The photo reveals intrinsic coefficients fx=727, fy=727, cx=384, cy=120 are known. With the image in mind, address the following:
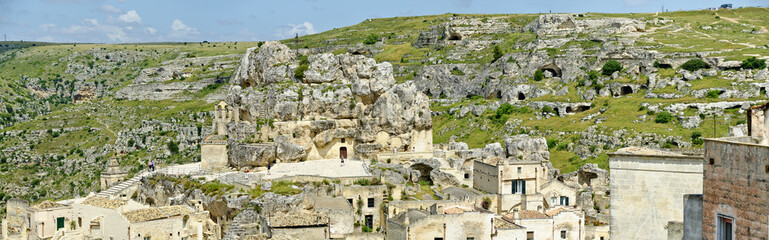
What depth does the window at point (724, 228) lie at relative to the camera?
14.7 meters

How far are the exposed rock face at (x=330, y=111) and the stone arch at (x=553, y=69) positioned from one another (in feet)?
110

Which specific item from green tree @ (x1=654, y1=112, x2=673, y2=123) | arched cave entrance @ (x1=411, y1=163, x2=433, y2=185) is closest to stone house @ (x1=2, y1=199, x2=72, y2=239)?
arched cave entrance @ (x1=411, y1=163, x2=433, y2=185)

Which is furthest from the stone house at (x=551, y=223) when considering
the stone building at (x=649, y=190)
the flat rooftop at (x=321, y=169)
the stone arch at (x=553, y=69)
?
the stone arch at (x=553, y=69)

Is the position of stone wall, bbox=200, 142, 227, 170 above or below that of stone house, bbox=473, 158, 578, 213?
above

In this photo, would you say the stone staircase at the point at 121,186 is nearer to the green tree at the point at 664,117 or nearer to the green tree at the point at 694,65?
the green tree at the point at 664,117

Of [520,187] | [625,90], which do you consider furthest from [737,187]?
[625,90]

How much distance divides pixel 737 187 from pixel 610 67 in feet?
253

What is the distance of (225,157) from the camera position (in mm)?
59656

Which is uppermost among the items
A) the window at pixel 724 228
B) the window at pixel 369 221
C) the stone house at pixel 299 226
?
the window at pixel 724 228

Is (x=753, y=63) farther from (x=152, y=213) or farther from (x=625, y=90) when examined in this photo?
(x=152, y=213)

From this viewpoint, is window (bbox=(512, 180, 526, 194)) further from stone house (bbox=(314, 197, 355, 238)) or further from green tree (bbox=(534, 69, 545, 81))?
green tree (bbox=(534, 69, 545, 81))

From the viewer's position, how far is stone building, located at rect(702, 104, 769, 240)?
13.7m

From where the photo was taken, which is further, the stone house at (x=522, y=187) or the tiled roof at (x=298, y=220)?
the stone house at (x=522, y=187)

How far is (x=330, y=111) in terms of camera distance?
64.2m
